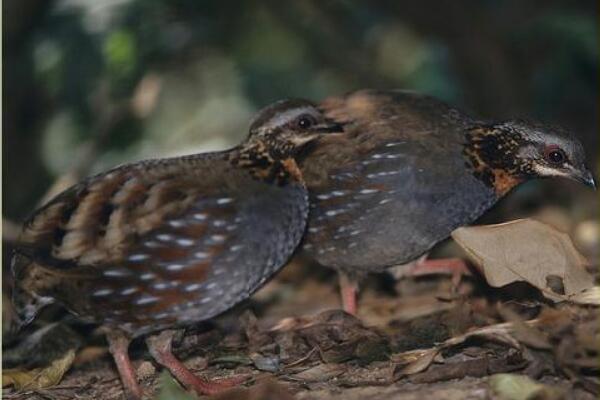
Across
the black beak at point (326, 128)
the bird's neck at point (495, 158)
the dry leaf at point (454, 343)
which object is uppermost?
the black beak at point (326, 128)

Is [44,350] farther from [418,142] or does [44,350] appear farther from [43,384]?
[418,142]

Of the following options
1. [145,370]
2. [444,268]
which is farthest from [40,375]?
[444,268]

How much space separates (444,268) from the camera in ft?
23.0

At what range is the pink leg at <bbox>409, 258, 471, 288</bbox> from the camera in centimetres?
694

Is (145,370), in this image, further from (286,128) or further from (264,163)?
(286,128)

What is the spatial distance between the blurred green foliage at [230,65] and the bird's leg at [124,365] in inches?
127

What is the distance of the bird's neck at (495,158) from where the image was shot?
629 centimetres

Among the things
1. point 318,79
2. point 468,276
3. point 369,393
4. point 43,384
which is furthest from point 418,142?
point 318,79

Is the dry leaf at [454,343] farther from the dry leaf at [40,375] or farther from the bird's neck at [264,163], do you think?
the dry leaf at [40,375]

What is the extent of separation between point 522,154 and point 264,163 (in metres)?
1.35

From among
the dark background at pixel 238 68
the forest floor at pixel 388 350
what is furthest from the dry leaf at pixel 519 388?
the dark background at pixel 238 68

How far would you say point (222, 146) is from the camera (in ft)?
33.4

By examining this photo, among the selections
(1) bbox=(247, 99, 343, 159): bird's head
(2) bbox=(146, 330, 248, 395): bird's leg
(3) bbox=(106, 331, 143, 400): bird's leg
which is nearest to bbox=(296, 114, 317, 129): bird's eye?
(1) bbox=(247, 99, 343, 159): bird's head

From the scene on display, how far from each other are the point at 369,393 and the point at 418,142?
1.62 m
